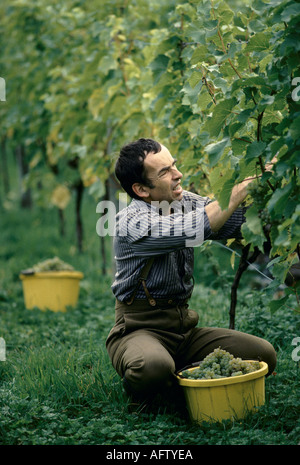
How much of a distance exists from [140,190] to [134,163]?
0.13m

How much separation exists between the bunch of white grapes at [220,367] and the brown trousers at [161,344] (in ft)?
0.34

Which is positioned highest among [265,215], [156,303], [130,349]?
[265,215]

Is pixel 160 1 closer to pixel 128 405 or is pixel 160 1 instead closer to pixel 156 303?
pixel 156 303

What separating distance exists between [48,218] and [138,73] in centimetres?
749

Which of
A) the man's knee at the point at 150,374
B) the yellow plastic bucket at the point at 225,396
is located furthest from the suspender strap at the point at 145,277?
the yellow plastic bucket at the point at 225,396

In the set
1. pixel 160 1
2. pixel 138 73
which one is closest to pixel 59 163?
pixel 160 1

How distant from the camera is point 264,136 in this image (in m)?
2.10

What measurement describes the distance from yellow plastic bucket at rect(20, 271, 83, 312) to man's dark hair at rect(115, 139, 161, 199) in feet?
8.03

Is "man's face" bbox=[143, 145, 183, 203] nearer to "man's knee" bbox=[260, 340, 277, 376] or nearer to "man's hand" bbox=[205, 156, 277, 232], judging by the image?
"man's hand" bbox=[205, 156, 277, 232]

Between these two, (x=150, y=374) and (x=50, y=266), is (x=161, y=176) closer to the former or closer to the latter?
(x=150, y=374)

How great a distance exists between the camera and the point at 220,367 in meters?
2.43

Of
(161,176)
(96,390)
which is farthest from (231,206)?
(96,390)
